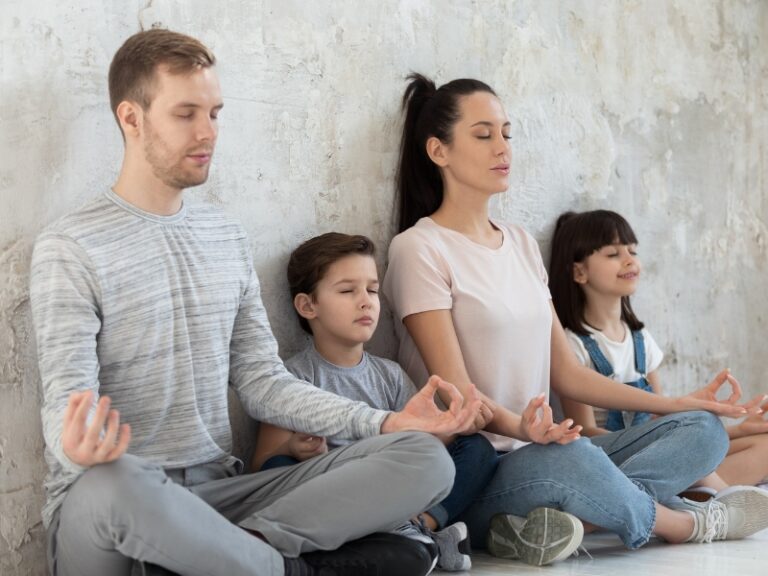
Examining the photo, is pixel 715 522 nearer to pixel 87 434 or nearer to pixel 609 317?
pixel 609 317

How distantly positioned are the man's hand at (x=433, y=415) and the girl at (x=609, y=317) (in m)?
1.22

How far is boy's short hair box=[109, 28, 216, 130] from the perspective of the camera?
7.96 feet

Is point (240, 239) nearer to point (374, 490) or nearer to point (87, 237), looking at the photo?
point (87, 237)

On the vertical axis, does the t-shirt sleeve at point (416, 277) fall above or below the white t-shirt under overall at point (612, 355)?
above

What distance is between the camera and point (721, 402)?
3.23 meters

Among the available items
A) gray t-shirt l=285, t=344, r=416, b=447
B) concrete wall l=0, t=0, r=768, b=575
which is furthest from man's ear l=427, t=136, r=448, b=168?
gray t-shirt l=285, t=344, r=416, b=447

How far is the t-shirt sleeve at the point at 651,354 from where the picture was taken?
390 cm

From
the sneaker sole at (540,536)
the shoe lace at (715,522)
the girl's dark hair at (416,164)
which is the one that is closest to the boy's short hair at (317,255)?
the girl's dark hair at (416,164)

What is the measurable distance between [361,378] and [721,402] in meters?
1.03

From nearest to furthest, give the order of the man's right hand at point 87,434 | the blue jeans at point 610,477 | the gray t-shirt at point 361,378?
1. the man's right hand at point 87,434
2. the blue jeans at point 610,477
3. the gray t-shirt at point 361,378

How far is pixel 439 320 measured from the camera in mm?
3115

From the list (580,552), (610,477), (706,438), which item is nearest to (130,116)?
(610,477)

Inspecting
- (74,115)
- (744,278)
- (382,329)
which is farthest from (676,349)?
(74,115)

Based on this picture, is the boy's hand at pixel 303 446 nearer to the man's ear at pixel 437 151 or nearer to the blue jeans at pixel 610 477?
the blue jeans at pixel 610 477
